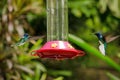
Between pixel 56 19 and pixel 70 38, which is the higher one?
pixel 56 19

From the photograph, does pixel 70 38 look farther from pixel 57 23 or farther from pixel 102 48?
pixel 102 48

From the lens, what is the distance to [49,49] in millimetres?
3527

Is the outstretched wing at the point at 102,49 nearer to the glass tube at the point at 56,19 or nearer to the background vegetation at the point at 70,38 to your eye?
the glass tube at the point at 56,19

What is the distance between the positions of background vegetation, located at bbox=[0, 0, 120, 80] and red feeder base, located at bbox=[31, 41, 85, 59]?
1.66 m

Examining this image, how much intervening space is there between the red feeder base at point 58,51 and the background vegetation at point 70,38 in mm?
1660

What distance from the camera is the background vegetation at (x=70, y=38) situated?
6.21 m

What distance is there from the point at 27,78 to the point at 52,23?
89.2 inches

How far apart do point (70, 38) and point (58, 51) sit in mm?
1943

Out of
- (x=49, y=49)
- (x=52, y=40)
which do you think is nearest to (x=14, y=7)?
(x=52, y=40)

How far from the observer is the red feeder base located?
11.6 feet

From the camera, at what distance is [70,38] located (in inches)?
216

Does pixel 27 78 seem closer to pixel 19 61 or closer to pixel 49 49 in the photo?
pixel 19 61

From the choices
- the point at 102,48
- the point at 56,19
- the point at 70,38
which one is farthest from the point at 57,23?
the point at 70,38

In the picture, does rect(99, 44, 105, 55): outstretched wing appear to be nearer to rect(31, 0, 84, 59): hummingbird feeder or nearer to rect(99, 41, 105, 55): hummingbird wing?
rect(99, 41, 105, 55): hummingbird wing
